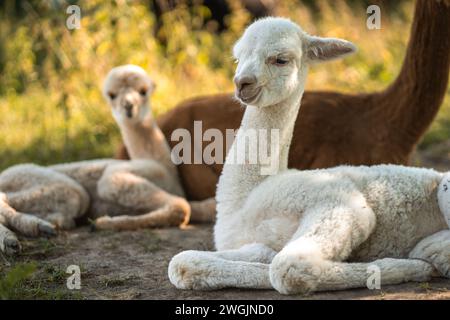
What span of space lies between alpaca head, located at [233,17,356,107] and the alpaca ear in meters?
0.04

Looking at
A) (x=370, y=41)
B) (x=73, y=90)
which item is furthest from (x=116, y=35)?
(x=370, y=41)

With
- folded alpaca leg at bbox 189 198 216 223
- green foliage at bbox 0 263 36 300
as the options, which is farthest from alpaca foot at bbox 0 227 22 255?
folded alpaca leg at bbox 189 198 216 223

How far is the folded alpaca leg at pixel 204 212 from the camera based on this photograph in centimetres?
655

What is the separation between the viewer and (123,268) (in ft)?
16.0

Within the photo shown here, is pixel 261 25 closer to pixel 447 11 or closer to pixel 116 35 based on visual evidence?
pixel 447 11

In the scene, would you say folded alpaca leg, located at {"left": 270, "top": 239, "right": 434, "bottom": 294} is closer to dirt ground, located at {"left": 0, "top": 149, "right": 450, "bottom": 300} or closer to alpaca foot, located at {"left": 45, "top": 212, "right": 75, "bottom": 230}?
dirt ground, located at {"left": 0, "top": 149, "right": 450, "bottom": 300}

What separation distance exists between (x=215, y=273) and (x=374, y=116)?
2.96 meters

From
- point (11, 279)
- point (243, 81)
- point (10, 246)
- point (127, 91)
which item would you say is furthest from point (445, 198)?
point (127, 91)

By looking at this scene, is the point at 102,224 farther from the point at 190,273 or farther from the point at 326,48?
the point at 326,48

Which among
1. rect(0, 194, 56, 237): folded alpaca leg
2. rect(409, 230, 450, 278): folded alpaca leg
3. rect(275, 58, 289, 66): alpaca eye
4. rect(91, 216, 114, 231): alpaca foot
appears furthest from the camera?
rect(91, 216, 114, 231): alpaca foot

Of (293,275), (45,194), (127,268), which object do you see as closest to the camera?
(293,275)

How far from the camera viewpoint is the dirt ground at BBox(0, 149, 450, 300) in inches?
154

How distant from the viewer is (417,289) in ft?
12.9
